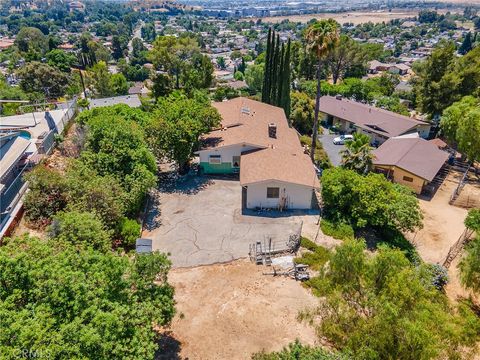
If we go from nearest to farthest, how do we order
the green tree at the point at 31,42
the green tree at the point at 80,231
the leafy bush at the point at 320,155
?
the green tree at the point at 80,231 < the leafy bush at the point at 320,155 < the green tree at the point at 31,42

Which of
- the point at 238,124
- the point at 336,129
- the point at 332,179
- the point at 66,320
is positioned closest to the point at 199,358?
the point at 66,320

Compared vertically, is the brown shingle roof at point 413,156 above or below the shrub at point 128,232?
below

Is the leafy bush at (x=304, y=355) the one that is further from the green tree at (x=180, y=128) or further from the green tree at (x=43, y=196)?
the green tree at (x=180, y=128)

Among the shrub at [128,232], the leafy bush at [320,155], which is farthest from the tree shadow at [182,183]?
the leafy bush at [320,155]

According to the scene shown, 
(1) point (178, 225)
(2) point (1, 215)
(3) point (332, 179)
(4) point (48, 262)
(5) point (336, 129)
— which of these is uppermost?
(4) point (48, 262)

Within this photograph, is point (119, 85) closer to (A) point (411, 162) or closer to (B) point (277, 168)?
(B) point (277, 168)

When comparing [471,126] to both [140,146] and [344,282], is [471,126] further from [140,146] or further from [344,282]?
[140,146]

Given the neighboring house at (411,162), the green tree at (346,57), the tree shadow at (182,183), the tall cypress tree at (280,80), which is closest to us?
the tree shadow at (182,183)

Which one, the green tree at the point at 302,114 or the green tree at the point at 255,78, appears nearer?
the green tree at the point at 302,114
